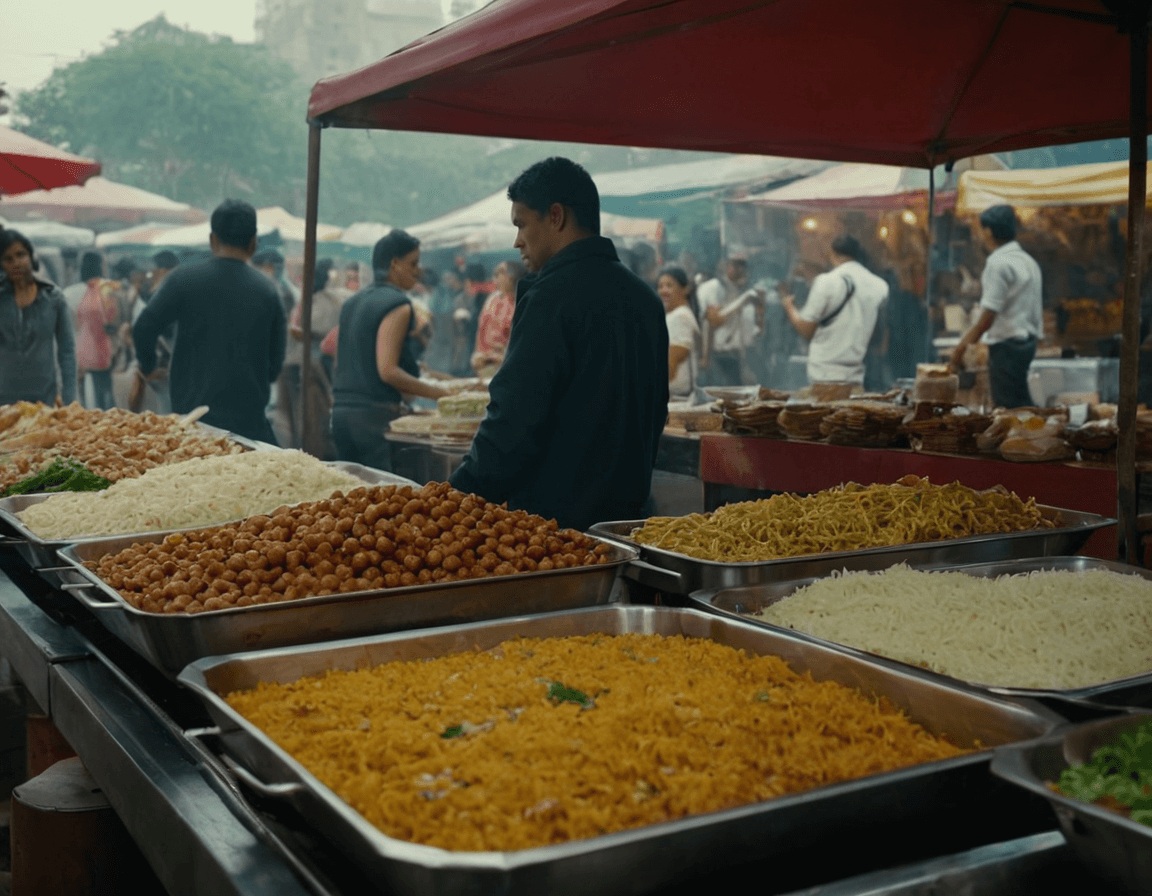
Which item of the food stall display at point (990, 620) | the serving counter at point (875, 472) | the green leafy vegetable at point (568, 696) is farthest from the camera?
the serving counter at point (875, 472)

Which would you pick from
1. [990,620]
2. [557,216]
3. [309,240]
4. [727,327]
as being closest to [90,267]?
[727,327]

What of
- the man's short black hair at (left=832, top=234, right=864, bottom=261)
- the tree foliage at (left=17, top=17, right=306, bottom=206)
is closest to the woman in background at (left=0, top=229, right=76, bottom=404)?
the man's short black hair at (left=832, top=234, right=864, bottom=261)

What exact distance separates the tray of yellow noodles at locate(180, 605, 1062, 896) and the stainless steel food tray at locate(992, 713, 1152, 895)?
0.29ft

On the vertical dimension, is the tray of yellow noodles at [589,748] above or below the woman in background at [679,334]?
below

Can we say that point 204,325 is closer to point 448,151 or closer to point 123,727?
point 123,727

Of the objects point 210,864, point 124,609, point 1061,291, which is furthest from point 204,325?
point 1061,291

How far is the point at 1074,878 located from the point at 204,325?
4.88m

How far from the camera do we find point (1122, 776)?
1.17 meters

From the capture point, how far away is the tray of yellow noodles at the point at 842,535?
2.27m

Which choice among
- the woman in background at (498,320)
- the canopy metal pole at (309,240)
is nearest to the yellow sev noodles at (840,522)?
the canopy metal pole at (309,240)

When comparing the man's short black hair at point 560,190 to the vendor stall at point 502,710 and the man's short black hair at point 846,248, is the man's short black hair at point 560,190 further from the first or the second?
the man's short black hair at point 846,248

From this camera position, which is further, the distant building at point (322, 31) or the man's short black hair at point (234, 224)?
the distant building at point (322, 31)

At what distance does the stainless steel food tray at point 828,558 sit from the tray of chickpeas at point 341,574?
132mm

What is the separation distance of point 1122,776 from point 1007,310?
6325mm
